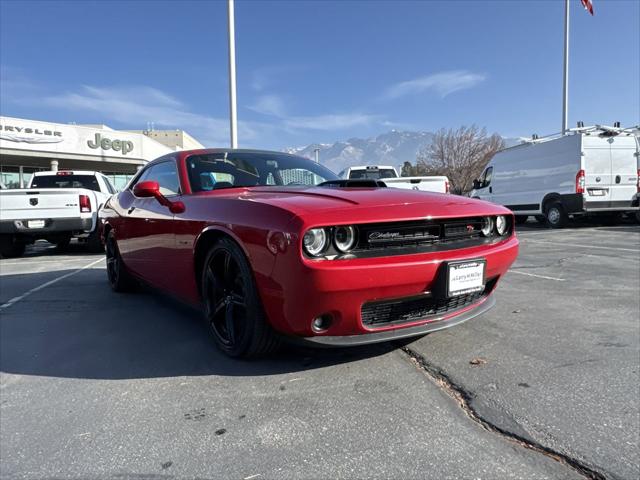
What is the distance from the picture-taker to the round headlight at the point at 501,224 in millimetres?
2896

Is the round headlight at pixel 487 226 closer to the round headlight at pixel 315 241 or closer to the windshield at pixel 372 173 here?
the round headlight at pixel 315 241

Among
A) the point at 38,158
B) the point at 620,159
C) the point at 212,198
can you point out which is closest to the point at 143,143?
the point at 38,158

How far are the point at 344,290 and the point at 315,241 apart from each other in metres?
0.28

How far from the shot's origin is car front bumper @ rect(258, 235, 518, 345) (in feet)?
6.87

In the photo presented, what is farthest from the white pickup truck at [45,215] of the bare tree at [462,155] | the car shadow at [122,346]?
the bare tree at [462,155]

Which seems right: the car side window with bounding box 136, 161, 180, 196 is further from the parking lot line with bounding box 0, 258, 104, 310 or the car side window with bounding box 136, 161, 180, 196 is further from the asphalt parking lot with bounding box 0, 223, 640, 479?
the parking lot line with bounding box 0, 258, 104, 310

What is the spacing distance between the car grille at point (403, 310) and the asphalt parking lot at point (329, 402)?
0.32 meters

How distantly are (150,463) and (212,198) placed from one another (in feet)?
5.33

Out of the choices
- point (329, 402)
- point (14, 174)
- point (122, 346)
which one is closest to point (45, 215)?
point (122, 346)

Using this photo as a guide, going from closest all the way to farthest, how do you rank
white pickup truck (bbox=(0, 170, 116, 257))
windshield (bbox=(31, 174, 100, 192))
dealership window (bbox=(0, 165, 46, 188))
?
white pickup truck (bbox=(0, 170, 116, 257))
windshield (bbox=(31, 174, 100, 192))
dealership window (bbox=(0, 165, 46, 188))

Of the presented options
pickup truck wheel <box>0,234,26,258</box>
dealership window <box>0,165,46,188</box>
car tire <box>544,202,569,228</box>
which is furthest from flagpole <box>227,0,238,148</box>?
dealership window <box>0,165,46,188</box>

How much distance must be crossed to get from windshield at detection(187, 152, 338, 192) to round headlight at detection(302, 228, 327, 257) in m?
1.39

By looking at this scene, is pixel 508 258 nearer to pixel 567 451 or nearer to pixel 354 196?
pixel 354 196

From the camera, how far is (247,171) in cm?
354
